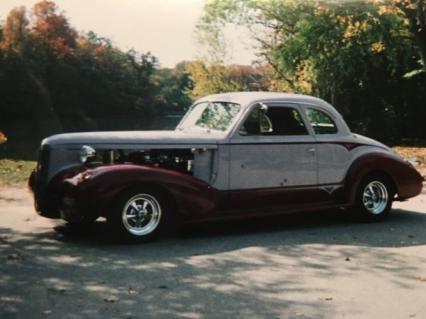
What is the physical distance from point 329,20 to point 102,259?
22393 millimetres

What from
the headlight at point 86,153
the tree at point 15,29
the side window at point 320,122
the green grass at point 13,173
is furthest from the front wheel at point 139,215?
the tree at point 15,29

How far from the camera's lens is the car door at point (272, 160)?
303 inches

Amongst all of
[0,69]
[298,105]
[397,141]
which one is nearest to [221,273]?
[298,105]

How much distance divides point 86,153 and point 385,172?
457cm

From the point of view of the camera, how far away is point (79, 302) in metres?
4.84

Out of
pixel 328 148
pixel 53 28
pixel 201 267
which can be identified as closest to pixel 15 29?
pixel 53 28

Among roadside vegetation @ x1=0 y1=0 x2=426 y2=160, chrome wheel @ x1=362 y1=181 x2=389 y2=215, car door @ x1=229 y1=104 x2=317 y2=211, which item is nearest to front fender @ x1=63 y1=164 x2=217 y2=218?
car door @ x1=229 y1=104 x2=317 y2=211

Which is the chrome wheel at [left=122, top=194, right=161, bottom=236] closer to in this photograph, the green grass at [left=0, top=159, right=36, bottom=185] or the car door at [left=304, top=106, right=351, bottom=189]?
the car door at [left=304, top=106, right=351, bottom=189]

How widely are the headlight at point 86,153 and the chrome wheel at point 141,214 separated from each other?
0.89 metres

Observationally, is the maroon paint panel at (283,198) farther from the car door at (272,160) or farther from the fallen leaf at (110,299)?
the fallen leaf at (110,299)

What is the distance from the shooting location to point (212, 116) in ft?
27.5

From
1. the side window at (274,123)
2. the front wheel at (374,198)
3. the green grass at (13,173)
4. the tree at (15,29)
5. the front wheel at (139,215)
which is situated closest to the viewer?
the front wheel at (139,215)

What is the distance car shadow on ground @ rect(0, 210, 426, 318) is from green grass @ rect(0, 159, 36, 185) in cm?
547

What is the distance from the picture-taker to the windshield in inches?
315
